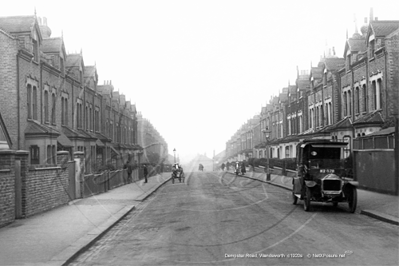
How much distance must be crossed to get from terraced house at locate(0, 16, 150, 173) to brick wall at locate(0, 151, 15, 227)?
34.1 feet

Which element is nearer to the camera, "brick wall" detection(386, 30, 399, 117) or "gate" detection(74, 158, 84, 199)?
"gate" detection(74, 158, 84, 199)

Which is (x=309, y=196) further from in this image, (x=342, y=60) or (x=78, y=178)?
(x=342, y=60)

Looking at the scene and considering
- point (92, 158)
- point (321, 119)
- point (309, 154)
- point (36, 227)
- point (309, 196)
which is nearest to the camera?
point (36, 227)

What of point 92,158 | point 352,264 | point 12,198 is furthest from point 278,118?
point 352,264

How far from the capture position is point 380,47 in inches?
1157

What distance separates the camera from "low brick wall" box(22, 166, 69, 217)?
15.9 meters

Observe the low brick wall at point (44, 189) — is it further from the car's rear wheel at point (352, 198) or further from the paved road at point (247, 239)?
the car's rear wheel at point (352, 198)

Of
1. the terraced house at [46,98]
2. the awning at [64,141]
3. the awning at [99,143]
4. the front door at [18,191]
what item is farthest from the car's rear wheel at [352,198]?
the awning at [99,143]

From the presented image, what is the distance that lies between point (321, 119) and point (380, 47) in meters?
14.0

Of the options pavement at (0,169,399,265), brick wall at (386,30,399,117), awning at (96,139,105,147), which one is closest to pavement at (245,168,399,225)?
pavement at (0,169,399,265)

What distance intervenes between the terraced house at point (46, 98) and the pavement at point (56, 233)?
8.37 metres

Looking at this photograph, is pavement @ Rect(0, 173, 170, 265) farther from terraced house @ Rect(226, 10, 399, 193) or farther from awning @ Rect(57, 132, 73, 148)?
awning @ Rect(57, 132, 73, 148)

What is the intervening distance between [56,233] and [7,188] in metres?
2.58

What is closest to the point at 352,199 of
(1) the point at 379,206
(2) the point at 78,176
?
(1) the point at 379,206
